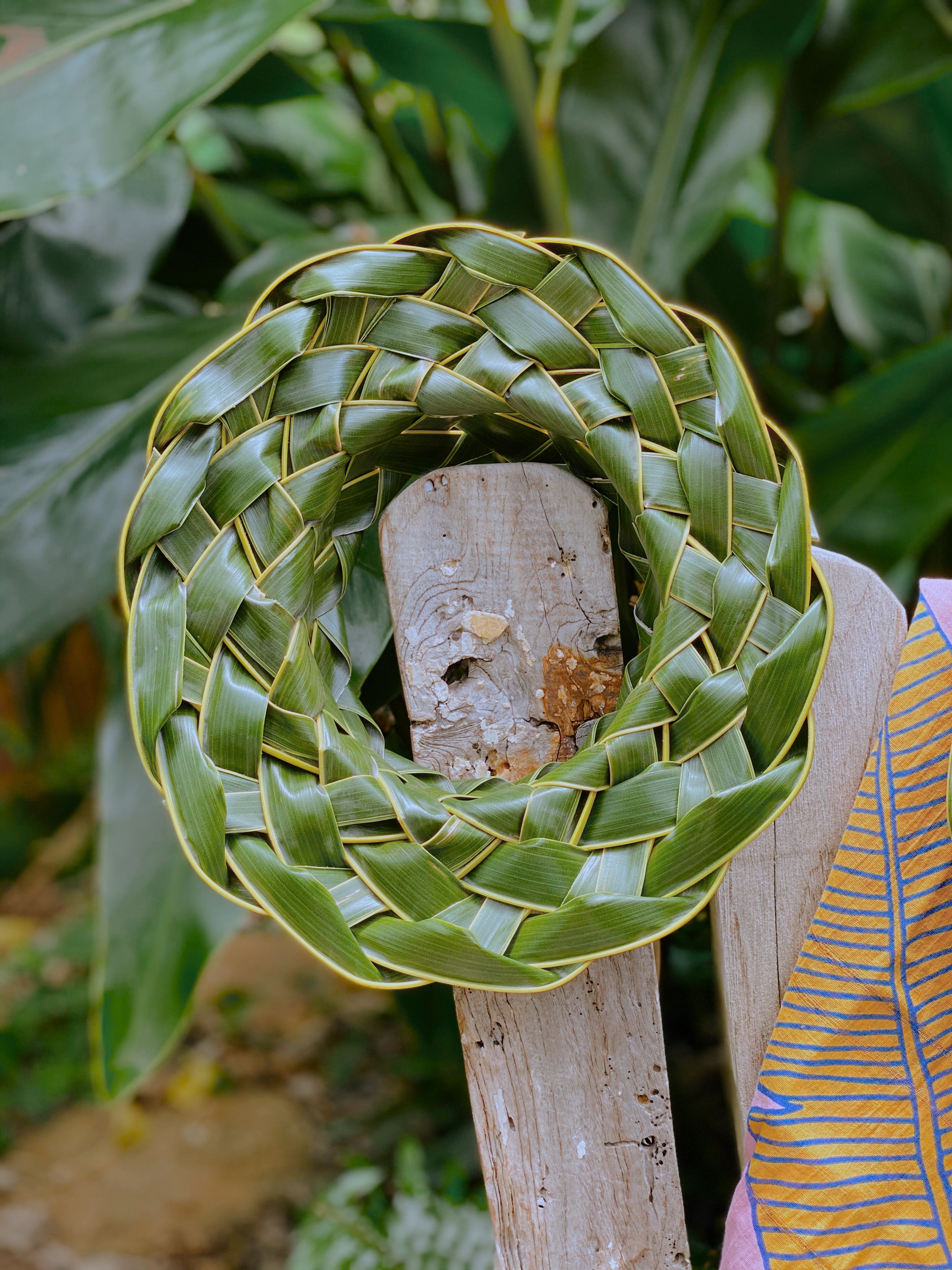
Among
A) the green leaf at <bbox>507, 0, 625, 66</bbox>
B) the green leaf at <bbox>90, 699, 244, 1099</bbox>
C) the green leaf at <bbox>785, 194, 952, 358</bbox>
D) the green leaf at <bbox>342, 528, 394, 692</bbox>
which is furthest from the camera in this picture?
the green leaf at <bbox>785, 194, 952, 358</bbox>

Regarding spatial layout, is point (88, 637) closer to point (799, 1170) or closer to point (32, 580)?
point (32, 580)

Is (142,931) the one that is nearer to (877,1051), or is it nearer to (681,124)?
(877,1051)

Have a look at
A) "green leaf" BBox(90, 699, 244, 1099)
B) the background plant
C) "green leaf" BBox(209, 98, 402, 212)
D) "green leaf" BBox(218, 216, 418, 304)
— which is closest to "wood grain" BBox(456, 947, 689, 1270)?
the background plant

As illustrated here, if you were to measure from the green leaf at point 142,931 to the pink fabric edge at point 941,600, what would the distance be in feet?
1.61

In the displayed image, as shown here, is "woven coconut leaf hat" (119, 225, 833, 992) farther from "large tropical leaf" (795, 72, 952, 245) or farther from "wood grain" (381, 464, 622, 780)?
"large tropical leaf" (795, 72, 952, 245)

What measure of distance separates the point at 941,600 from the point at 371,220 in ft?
2.90

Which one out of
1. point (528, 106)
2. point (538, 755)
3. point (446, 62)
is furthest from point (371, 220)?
point (538, 755)

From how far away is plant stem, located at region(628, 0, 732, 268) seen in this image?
0.71 meters

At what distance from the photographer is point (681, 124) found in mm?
715

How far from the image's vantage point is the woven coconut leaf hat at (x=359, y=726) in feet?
0.93

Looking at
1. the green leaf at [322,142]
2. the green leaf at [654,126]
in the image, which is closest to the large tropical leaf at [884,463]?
the green leaf at [654,126]

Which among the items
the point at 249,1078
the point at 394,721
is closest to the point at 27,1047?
the point at 249,1078

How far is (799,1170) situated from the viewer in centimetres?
34

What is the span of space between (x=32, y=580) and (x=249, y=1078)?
3.39 ft
